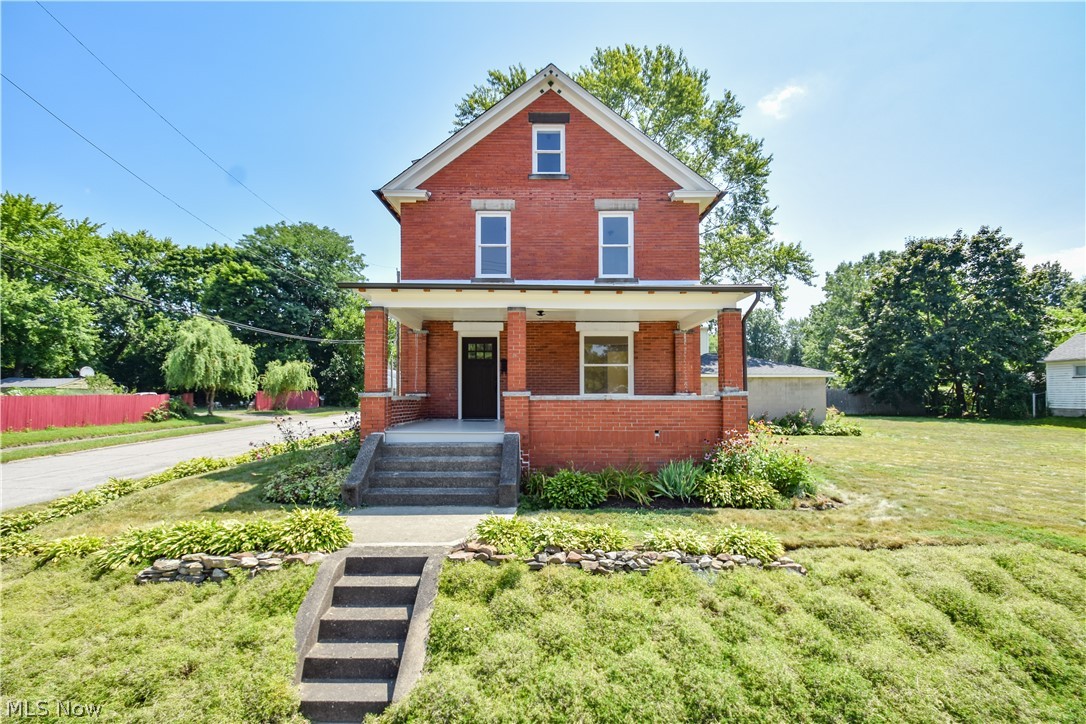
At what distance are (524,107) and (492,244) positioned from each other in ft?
13.0

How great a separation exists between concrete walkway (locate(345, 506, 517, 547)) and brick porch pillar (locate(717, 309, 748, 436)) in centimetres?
494

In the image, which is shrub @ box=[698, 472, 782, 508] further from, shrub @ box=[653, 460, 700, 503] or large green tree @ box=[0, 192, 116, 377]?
large green tree @ box=[0, 192, 116, 377]

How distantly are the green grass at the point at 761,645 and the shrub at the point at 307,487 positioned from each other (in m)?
3.94

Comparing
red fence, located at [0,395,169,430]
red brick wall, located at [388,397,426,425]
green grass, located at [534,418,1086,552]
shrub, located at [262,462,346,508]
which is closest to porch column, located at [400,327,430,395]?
red brick wall, located at [388,397,426,425]

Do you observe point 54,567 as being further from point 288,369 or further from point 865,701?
point 288,369

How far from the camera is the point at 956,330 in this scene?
2786cm

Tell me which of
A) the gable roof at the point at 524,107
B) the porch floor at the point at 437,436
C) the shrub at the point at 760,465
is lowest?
the shrub at the point at 760,465

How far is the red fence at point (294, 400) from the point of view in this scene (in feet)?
129

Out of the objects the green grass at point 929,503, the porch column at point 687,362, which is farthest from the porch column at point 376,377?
the porch column at point 687,362

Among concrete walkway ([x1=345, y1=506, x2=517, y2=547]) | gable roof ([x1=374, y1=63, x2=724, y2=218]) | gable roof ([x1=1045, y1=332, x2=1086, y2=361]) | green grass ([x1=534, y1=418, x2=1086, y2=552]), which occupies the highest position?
gable roof ([x1=374, y1=63, x2=724, y2=218])

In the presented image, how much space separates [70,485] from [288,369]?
85.6 feet

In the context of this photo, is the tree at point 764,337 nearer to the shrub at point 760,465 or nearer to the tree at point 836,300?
the tree at point 836,300

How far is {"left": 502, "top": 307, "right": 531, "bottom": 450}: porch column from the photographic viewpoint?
9320 millimetres

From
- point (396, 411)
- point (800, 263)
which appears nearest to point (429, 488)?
point (396, 411)
